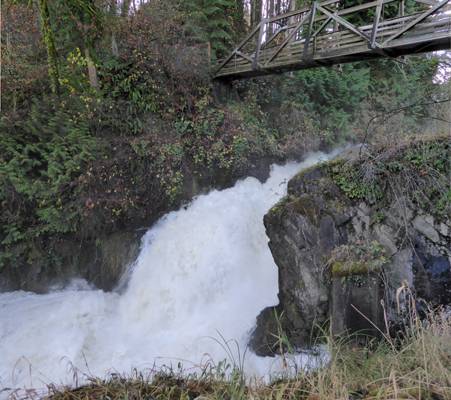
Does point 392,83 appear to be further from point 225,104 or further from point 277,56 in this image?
point 225,104

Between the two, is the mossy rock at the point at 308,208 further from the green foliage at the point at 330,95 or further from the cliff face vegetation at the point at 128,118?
the green foliage at the point at 330,95

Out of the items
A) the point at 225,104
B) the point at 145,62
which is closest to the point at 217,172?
the point at 225,104

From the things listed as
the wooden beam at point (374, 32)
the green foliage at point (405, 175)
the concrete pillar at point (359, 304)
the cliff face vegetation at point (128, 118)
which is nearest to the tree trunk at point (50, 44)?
the cliff face vegetation at point (128, 118)

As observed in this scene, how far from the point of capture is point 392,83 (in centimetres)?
1174

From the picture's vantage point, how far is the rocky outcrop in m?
4.47

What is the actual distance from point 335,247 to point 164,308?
4.20 meters

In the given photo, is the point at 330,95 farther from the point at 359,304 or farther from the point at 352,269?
the point at 359,304

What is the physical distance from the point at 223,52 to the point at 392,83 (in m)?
7.72

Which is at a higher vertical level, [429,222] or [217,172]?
[217,172]

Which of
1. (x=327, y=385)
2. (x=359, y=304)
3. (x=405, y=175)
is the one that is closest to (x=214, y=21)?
(x=405, y=175)

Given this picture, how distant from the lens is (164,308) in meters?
6.33

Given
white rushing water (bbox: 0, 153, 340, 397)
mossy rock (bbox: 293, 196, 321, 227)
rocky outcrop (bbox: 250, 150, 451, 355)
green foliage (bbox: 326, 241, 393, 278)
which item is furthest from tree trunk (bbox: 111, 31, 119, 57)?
green foliage (bbox: 326, 241, 393, 278)

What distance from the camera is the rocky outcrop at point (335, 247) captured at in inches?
176

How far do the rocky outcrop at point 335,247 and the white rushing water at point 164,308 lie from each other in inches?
32.6
